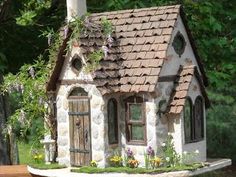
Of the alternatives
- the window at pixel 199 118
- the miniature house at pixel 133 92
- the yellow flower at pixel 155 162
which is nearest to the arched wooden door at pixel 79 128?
the miniature house at pixel 133 92

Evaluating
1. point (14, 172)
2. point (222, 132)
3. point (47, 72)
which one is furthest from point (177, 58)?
point (222, 132)

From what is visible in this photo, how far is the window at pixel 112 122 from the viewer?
612cm

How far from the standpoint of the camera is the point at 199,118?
657 centimetres

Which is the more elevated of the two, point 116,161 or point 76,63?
point 76,63

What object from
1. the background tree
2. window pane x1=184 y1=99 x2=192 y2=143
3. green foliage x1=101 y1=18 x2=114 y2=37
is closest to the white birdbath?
green foliage x1=101 y1=18 x2=114 y2=37

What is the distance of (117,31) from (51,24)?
12.1ft

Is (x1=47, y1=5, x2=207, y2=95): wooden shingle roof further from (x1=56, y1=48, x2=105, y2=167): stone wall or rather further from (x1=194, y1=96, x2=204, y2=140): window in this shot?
(x1=194, y1=96, x2=204, y2=140): window

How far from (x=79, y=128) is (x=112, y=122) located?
36 centimetres

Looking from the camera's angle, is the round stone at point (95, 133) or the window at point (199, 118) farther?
the window at point (199, 118)

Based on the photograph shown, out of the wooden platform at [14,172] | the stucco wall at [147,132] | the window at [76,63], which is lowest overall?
the wooden platform at [14,172]

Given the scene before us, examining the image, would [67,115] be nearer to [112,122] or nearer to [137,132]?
[112,122]

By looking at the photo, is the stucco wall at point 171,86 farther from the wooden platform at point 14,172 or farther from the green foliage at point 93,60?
the wooden platform at point 14,172

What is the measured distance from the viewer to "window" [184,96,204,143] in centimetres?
639

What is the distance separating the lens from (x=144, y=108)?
6070 millimetres
